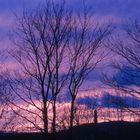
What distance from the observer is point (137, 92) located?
2122 cm

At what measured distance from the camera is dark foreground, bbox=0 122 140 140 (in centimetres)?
2503

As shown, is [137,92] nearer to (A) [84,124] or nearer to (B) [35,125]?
(B) [35,125]

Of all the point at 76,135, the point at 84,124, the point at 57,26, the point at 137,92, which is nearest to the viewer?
the point at 137,92

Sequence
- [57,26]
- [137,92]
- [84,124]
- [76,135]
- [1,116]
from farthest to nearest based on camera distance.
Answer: [84,124] → [76,135] → [1,116] → [57,26] → [137,92]

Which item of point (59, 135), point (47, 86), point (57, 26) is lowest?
point (59, 135)

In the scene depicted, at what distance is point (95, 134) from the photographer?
26.5m

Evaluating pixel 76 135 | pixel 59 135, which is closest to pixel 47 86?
pixel 59 135

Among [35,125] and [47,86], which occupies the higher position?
[47,86]

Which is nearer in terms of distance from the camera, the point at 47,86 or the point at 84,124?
the point at 47,86

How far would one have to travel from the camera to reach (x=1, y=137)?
2580 cm

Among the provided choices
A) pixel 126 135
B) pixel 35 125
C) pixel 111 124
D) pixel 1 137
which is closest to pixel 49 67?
pixel 35 125

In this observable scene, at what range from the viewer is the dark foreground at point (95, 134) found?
25.0m

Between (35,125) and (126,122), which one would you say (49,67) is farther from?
(126,122)

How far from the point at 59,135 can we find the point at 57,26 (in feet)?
17.9
